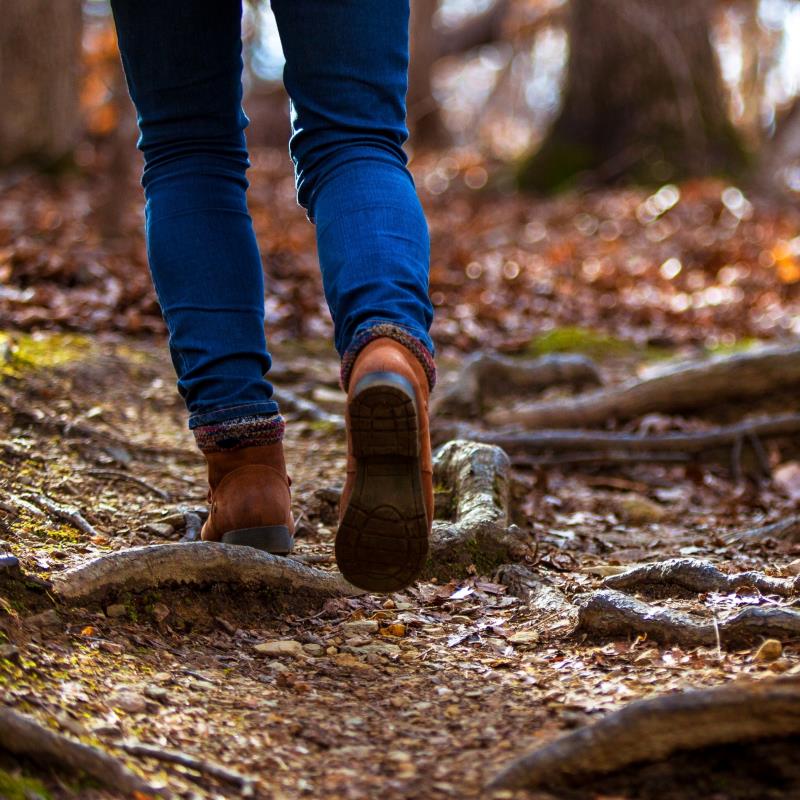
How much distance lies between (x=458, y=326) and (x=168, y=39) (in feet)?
12.0

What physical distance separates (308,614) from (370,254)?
0.81 metres

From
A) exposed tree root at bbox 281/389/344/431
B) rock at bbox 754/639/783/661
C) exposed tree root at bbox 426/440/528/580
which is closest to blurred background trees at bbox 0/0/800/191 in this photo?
exposed tree root at bbox 281/389/344/431

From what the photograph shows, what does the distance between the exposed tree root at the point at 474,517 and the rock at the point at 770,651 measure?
803 mm

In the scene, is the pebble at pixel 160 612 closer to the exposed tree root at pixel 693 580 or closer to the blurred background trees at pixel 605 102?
→ the exposed tree root at pixel 693 580

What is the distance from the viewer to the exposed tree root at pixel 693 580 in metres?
2.14

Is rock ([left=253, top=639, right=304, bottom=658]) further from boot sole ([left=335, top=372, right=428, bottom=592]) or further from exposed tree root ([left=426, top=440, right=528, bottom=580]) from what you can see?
exposed tree root ([left=426, top=440, right=528, bottom=580])

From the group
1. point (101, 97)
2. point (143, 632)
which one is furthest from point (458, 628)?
point (101, 97)

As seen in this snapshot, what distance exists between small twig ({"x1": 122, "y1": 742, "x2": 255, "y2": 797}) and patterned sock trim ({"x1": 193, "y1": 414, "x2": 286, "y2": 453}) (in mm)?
775

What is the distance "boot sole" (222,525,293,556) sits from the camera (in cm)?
214

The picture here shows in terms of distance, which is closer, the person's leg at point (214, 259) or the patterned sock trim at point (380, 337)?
the patterned sock trim at point (380, 337)

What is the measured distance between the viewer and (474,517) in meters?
2.53

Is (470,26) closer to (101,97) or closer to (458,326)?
(101,97)

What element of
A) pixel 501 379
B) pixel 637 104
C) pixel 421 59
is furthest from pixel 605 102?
pixel 501 379

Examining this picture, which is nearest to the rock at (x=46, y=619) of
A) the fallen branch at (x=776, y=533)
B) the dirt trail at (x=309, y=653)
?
the dirt trail at (x=309, y=653)
